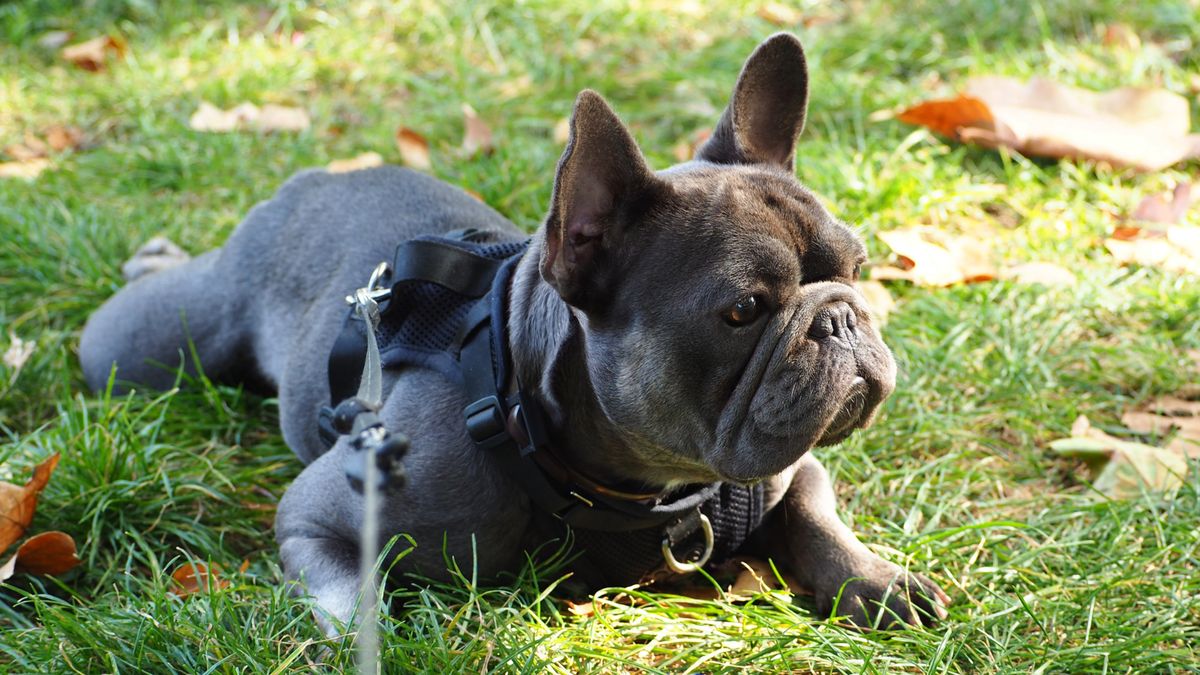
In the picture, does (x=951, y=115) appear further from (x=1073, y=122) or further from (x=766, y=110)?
(x=766, y=110)

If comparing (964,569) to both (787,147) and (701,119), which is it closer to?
(787,147)

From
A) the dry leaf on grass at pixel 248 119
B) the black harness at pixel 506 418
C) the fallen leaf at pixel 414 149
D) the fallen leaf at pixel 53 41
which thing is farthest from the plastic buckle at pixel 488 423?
the fallen leaf at pixel 53 41

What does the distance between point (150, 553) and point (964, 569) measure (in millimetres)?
2135

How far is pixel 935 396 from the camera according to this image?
3.87 metres

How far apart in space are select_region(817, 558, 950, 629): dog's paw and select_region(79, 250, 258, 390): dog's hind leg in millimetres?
2265

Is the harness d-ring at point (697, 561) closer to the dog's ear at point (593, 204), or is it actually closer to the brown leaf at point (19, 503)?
the dog's ear at point (593, 204)

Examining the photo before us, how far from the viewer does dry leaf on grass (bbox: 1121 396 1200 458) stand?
11.6 feet

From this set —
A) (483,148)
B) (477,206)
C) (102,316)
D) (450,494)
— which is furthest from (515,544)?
(483,148)

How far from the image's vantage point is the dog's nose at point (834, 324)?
8.53 feet

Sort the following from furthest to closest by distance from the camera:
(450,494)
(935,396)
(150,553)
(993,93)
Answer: (993,93)
(935,396)
(150,553)
(450,494)

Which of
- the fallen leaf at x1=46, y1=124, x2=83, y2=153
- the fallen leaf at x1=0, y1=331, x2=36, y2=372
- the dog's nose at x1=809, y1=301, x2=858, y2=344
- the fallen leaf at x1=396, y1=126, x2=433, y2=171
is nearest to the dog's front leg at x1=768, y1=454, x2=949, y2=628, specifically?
the dog's nose at x1=809, y1=301, x2=858, y2=344

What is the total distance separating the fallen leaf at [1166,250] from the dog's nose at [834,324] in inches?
88.8

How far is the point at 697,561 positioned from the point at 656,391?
0.67 metres

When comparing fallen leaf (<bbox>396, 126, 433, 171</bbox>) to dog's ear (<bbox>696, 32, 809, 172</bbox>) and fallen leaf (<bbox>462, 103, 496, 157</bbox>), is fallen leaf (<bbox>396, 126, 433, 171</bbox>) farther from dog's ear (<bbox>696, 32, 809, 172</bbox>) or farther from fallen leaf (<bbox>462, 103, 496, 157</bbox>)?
dog's ear (<bbox>696, 32, 809, 172</bbox>)
